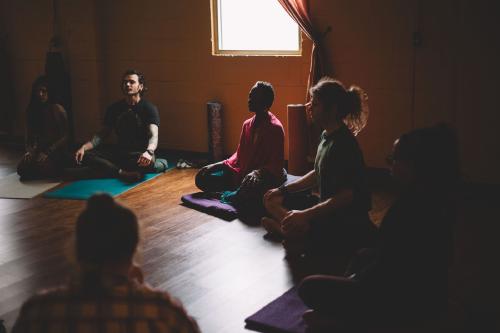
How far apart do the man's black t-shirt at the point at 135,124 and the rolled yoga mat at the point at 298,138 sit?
1.15 m

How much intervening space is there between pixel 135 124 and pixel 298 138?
141cm

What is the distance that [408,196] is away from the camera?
2199mm

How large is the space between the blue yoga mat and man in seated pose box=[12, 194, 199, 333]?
10.8 feet

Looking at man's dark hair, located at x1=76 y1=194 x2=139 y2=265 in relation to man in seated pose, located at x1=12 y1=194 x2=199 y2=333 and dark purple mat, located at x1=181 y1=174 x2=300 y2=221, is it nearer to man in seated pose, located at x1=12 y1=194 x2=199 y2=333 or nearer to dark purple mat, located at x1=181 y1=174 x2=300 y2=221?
man in seated pose, located at x1=12 y1=194 x2=199 y2=333

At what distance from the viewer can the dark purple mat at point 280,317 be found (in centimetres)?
258

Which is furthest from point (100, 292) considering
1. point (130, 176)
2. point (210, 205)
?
point (130, 176)

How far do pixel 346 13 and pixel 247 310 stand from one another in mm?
2985

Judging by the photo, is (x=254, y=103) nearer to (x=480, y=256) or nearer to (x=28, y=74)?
(x=480, y=256)

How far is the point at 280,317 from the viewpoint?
2.67 meters

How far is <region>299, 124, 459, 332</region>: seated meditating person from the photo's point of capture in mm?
2170

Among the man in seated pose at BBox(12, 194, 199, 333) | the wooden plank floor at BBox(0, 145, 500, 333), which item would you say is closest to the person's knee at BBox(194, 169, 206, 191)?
the wooden plank floor at BBox(0, 145, 500, 333)

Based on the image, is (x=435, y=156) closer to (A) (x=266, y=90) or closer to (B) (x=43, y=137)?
(A) (x=266, y=90)

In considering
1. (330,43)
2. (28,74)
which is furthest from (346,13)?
(28,74)

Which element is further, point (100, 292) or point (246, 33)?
point (246, 33)
